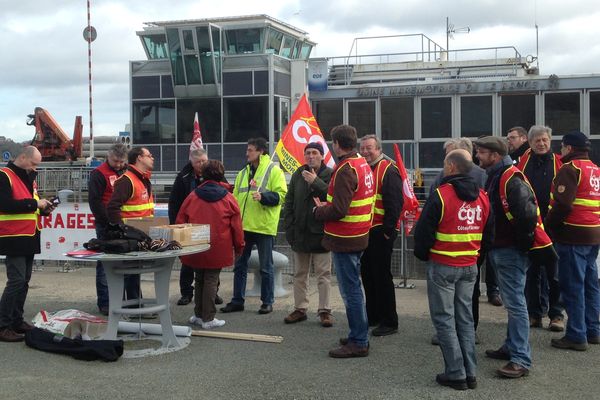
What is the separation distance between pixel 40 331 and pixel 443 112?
1677 centimetres

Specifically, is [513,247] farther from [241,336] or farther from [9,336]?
[9,336]

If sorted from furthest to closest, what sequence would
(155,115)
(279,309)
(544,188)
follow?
(155,115)
(279,309)
(544,188)

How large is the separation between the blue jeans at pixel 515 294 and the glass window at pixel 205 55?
18.9 meters

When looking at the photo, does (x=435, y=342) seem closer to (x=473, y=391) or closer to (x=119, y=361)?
(x=473, y=391)

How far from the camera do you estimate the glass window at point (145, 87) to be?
23688 millimetres

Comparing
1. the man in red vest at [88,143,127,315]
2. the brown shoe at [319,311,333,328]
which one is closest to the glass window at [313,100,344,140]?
the man in red vest at [88,143,127,315]

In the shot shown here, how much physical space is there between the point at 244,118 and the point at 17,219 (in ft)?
55.8

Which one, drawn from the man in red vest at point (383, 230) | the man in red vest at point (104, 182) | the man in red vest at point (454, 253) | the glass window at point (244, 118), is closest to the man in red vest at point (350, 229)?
the man in red vest at point (383, 230)

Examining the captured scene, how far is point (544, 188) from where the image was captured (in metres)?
6.32

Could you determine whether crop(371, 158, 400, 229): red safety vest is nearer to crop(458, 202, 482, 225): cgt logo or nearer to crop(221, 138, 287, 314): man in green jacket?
crop(221, 138, 287, 314): man in green jacket

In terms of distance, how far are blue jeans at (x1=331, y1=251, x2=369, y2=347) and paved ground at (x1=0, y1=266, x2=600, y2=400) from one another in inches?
10.2

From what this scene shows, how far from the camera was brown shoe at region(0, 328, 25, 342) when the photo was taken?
6031mm

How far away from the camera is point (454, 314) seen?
4816mm

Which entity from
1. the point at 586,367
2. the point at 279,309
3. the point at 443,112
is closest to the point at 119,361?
the point at 279,309
